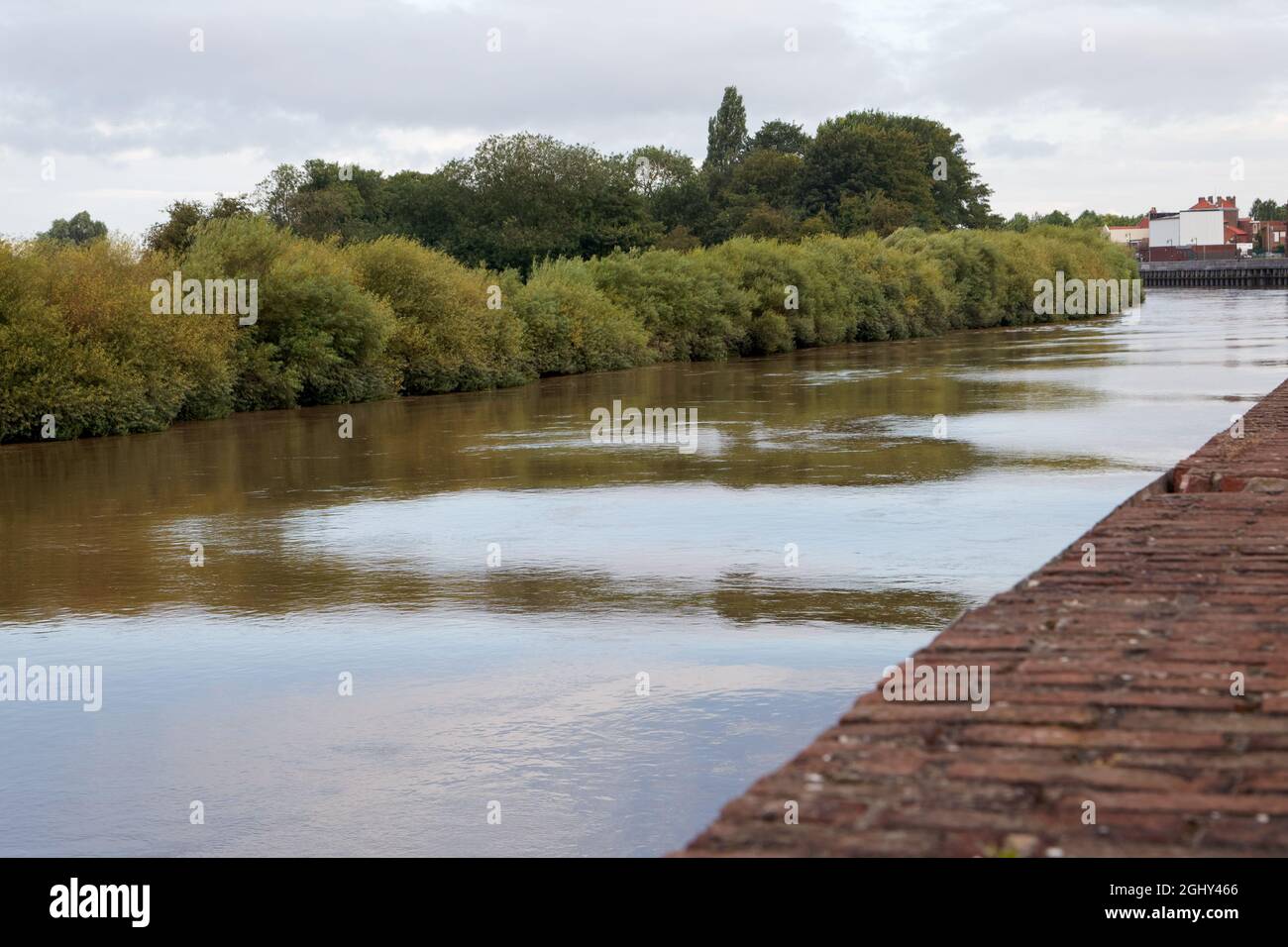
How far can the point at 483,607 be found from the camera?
432 inches

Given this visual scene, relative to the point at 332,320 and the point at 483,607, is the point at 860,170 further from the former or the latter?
the point at 483,607

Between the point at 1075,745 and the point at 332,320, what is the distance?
95.3ft

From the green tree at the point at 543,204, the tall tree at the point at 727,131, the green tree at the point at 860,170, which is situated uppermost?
the tall tree at the point at 727,131

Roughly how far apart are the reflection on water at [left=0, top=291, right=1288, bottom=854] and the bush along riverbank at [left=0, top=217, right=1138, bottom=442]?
6.18 ft

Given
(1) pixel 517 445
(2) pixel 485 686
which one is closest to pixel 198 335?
(1) pixel 517 445

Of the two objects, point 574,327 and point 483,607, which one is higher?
point 574,327

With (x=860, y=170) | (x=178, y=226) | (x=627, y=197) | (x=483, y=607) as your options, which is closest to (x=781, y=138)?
(x=860, y=170)

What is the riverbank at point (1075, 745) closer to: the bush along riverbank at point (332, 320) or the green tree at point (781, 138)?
the bush along riverbank at point (332, 320)

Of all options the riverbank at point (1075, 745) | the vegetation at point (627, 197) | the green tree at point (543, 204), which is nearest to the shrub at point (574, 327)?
the vegetation at point (627, 197)

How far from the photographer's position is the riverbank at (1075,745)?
3.05 metres

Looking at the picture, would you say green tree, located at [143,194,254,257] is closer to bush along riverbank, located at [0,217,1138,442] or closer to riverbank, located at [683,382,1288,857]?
bush along riverbank, located at [0,217,1138,442]

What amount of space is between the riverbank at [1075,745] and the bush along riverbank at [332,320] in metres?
22.1

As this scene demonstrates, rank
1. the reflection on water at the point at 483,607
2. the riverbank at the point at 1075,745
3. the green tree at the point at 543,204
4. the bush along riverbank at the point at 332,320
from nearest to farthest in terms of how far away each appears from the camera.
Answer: the riverbank at the point at 1075,745 → the reflection on water at the point at 483,607 → the bush along riverbank at the point at 332,320 → the green tree at the point at 543,204
